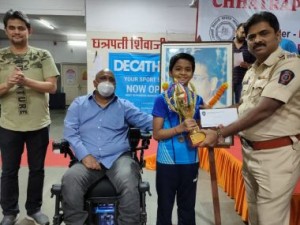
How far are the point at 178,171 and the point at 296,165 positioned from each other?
0.62 m

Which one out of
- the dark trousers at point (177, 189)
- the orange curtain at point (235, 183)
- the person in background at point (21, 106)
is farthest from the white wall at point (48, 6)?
the dark trousers at point (177, 189)

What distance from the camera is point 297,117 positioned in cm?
150

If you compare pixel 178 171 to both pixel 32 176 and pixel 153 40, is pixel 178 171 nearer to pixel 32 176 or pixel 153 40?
pixel 32 176

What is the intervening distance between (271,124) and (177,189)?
680 mm

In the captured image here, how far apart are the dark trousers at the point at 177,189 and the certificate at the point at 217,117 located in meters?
0.29

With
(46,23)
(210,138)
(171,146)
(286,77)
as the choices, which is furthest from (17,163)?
(46,23)

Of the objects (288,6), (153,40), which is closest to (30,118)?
(288,6)

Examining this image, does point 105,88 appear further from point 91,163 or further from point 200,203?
point 200,203

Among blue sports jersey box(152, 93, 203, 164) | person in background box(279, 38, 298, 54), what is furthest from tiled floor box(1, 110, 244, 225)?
person in background box(279, 38, 298, 54)

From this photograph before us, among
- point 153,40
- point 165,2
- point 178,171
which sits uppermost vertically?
point 165,2

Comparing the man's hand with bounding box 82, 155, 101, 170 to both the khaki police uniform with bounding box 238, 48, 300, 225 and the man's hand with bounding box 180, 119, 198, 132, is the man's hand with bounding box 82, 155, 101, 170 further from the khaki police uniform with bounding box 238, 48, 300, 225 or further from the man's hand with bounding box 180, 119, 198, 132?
the khaki police uniform with bounding box 238, 48, 300, 225

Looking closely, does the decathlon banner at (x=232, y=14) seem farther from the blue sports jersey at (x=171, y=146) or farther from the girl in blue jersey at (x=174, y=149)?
the blue sports jersey at (x=171, y=146)

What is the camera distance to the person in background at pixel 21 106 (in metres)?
2.11

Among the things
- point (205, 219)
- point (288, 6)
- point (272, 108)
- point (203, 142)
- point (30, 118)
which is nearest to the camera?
point (272, 108)
